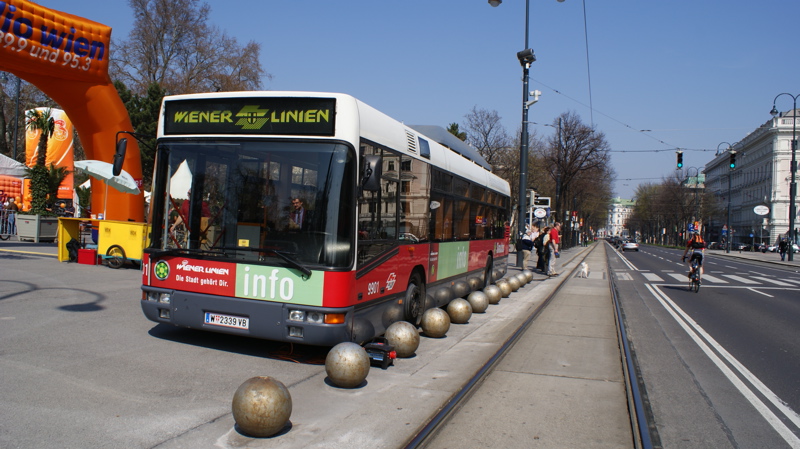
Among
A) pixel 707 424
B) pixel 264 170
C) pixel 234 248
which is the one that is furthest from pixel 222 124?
pixel 707 424

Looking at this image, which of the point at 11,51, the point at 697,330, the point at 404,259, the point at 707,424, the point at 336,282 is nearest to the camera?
the point at 707,424

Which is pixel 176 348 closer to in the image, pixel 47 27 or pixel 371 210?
pixel 371 210

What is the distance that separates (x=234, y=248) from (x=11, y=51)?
12.2m

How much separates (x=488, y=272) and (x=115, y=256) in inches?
362

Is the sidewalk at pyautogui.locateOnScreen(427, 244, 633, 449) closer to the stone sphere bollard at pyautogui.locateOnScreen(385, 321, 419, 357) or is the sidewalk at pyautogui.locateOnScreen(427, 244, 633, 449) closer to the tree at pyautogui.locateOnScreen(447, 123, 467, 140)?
the stone sphere bollard at pyautogui.locateOnScreen(385, 321, 419, 357)

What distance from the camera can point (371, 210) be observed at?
6.66m

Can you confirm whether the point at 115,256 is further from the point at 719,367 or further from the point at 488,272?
the point at 719,367

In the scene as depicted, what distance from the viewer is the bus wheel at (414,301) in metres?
8.08

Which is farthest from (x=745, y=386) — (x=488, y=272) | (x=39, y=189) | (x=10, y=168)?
(x=10, y=168)

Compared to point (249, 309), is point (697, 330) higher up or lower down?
lower down

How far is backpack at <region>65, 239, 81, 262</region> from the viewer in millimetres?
15133

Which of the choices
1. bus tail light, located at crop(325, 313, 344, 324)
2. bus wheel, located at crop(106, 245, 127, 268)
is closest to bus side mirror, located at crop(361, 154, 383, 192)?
bus tail light, located at crop(325, 313, 344, 324)

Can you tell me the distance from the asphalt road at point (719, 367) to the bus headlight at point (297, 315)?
3453 mm

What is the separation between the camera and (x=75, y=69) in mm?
16312
